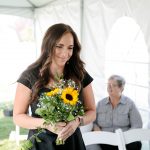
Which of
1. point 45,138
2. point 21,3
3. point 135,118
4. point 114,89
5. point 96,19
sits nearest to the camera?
point 45,138

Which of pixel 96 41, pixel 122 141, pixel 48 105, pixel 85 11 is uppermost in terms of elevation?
pixel 85 11

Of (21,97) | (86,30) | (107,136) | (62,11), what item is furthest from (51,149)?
(62,11)

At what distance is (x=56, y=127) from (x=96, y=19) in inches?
121

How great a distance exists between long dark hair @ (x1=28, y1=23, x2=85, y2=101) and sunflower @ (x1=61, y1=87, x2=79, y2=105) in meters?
0.26

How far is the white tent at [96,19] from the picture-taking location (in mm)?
3479

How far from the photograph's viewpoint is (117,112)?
3484 millimetres

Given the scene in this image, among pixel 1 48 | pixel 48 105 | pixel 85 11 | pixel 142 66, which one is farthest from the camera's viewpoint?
pixel 1 48

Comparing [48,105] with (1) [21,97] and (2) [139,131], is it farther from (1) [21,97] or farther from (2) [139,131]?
(2) [139,131]

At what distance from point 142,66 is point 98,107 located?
584mm

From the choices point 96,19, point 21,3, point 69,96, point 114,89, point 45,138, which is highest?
point 21,3

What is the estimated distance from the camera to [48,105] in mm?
1474

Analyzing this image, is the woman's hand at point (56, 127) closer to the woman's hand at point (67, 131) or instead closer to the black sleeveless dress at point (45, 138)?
the woman's hand at point (67, 131)

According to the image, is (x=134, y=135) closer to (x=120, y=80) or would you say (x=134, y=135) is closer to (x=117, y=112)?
(x=117, y=112)

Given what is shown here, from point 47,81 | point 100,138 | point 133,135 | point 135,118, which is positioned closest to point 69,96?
point 47,81
